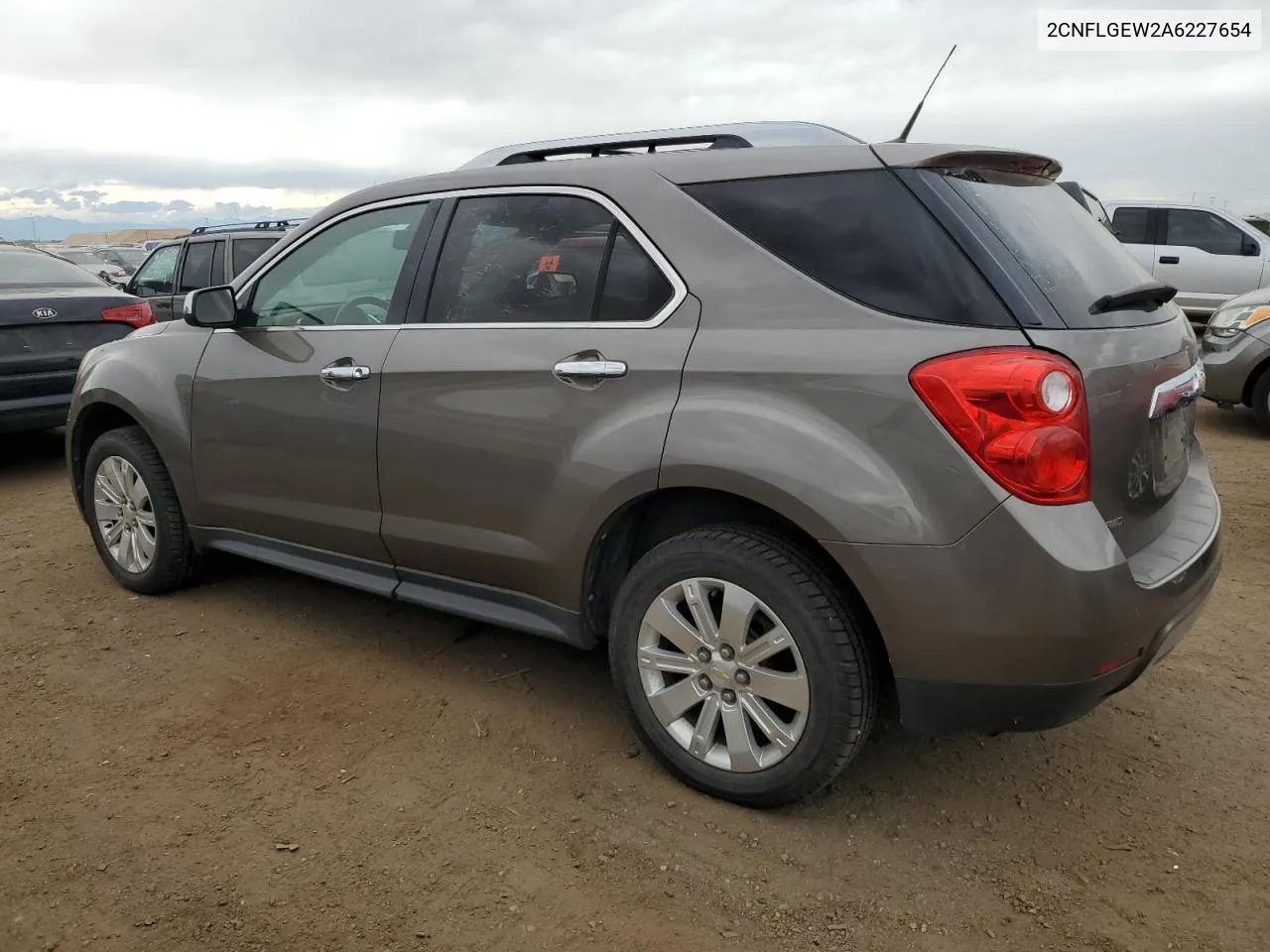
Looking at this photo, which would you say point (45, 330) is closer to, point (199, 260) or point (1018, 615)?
point (199, 260)

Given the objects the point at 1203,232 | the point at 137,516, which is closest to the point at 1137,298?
the point at 137,516

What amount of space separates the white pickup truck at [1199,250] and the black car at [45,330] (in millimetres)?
10626

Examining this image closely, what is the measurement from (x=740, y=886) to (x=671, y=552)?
0.84m

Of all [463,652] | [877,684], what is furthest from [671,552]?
[463,652]

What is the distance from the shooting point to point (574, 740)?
10.2 ft

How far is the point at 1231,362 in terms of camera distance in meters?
7.32

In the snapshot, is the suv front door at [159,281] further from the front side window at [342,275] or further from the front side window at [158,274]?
the front side window at [342,275]

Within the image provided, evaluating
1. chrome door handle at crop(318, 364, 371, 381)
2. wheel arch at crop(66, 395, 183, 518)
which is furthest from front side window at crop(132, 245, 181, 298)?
chrome door handle at crop(318, 364, 371, 381)

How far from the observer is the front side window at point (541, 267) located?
282 cm

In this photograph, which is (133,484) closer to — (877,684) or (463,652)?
(463,652)

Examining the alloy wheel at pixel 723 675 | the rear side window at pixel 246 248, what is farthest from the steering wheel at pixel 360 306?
the rear side window at pixel 246 248

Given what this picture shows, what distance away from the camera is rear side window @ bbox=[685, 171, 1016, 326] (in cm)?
234

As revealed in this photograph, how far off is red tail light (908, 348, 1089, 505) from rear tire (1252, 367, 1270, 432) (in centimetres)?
620

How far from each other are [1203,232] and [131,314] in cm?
1168
